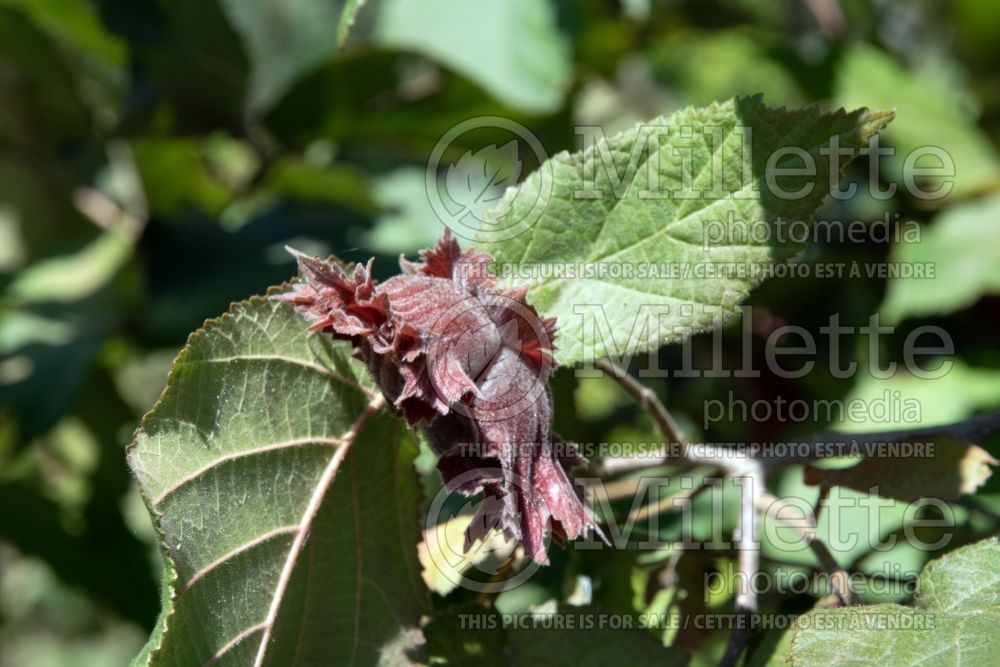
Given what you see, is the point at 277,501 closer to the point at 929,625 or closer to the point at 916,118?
the point at 929,625

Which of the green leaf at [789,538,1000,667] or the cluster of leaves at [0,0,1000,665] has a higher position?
the cluster of leaves at [0,0,1000,665]

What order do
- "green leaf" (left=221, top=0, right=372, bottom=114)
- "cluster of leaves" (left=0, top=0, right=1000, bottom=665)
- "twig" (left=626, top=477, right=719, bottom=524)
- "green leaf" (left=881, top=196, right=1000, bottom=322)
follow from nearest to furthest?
1. "cluster of leaves" (left=0, top=0, right=1000, bottom=665)
2. "twig" (left=626, top=477, right=719, bottom=524)
3. "green leaf" (left=881, top=196, right=1000, bottom=322)
4. "green leaf" (left=221, top=0, right=372, bottom=114)

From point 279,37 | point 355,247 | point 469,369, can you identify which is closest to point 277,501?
point 469,369

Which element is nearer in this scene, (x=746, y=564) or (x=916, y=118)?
(x=746, y=564)

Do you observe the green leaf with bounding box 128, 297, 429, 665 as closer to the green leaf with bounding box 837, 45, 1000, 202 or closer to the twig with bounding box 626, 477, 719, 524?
the twig with bounding box 626, 477, 719, 524

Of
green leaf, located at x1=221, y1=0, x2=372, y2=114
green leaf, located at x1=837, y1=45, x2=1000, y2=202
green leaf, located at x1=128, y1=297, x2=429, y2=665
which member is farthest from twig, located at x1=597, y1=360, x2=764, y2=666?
green leaf, located at x1=221, y1=0, x2=372, y2=114
